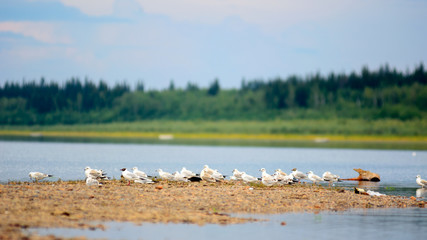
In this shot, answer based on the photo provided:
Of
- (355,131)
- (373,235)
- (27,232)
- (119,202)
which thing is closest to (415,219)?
(373,235)

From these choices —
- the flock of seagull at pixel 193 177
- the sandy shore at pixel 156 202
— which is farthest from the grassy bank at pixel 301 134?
the sandy shore at pixel 156 202

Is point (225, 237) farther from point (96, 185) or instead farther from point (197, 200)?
point (96, 185)

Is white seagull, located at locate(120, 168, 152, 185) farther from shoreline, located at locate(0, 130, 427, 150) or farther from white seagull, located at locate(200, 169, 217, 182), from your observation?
shoreline, located at locate(0, 130, 427, 150)

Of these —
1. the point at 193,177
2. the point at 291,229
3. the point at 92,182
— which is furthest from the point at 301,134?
the point at 291,229

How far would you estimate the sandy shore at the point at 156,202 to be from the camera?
20688 mm

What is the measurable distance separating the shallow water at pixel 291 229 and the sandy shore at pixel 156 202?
728 mm

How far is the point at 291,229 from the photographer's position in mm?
20750

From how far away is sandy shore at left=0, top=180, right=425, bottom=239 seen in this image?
2069 centimetres

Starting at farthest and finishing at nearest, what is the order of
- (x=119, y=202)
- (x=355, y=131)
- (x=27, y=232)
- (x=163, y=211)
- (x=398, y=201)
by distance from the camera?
(x=355, y=131)
(x=398, y=201)
(x=119, y=202)
(x=163, y=211)
(x=27, y=232)

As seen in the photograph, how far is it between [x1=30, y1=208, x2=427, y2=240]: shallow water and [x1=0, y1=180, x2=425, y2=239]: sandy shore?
0.73 metres

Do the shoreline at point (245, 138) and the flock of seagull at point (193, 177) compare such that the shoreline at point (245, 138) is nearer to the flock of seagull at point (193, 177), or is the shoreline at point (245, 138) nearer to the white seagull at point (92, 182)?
the flock of seagull at point (193, 177)

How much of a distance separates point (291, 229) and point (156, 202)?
21.1 ft

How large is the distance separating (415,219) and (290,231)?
6246 millimetres

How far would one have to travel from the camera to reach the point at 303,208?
82.6 ft
